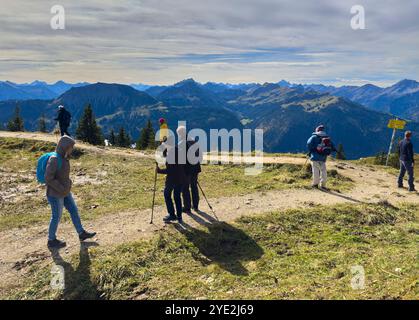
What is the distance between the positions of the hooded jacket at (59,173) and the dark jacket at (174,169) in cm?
365

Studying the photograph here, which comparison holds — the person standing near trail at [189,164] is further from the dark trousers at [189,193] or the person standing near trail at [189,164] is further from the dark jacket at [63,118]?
the dark jacket at [63,118]

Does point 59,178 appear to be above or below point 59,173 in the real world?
below

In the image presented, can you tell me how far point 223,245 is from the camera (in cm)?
1239

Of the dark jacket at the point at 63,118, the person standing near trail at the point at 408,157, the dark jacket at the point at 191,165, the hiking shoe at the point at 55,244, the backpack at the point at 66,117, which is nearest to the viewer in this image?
the hiking shoe at the point at 55,244

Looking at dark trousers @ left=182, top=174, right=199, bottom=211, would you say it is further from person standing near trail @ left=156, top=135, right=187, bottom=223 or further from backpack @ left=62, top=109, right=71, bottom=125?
backpack @ left=62, top=109, right=71, bottom=125

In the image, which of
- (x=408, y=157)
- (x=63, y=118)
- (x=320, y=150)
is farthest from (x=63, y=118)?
(x=408, y=157)

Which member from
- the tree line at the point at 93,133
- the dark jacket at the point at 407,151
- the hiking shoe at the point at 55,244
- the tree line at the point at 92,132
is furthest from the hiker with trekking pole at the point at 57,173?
the tree line at the point at 93,133

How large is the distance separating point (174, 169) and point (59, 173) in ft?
13.8

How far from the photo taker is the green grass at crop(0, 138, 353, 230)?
56.5ft

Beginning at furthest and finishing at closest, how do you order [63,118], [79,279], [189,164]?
1. [63,118]
2. [189,164]
3. [79,279]

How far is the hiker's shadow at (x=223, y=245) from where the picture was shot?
11148mm

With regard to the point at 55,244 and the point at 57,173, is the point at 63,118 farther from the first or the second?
the point at 57,173

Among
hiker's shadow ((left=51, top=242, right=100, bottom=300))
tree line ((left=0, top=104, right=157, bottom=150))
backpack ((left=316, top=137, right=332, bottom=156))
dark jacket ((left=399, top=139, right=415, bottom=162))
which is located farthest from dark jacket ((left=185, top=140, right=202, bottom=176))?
tree line ((left=0, top=104, right=157, bottom=150))
